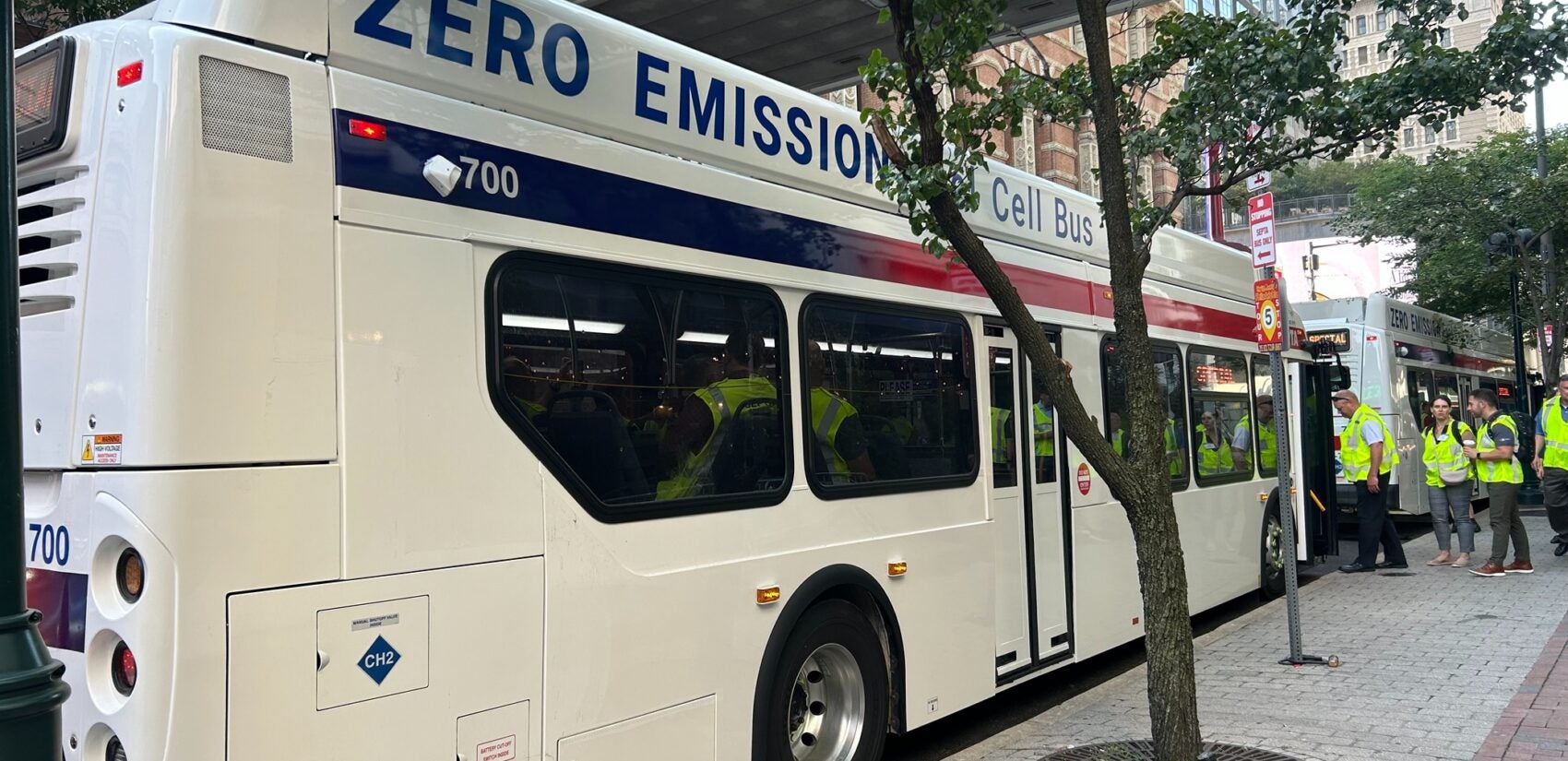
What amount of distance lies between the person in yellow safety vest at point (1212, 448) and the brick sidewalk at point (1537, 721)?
7.94 ft

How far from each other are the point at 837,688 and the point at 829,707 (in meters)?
0.09

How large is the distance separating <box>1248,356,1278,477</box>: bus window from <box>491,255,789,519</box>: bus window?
628 cm

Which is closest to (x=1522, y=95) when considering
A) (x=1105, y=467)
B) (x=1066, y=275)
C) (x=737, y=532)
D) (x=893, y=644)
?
(x=1066, y=275)

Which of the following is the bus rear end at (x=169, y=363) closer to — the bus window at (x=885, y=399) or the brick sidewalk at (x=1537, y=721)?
the bus window at (x=885, y=399)

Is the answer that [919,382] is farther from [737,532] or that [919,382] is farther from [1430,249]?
[1430,249]

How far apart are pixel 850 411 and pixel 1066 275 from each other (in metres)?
2.50

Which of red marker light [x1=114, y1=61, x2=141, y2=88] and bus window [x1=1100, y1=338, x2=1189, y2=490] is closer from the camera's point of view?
red marker light [x1=114, y1=61, x2=141, y2=88]

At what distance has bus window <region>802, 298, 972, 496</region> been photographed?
5.05m

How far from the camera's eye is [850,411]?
205 inches

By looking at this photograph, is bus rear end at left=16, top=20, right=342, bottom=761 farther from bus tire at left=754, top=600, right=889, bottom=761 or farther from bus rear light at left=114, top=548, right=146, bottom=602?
bus tire at left=754, top=600, right=889, bottom=761

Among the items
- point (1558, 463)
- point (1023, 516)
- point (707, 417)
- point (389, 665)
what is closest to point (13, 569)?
point (389, 665)

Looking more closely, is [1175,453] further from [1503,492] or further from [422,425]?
[422,425]

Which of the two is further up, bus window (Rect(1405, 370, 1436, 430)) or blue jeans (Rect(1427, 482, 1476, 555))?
bus window (Rect(1405, 370, 1436, 430))

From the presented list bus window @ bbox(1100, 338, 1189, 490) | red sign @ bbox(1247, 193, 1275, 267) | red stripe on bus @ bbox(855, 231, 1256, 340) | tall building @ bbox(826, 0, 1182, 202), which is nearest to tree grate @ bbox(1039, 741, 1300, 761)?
red stripe on bus @ bbox(855, 231, 1256, 340)
